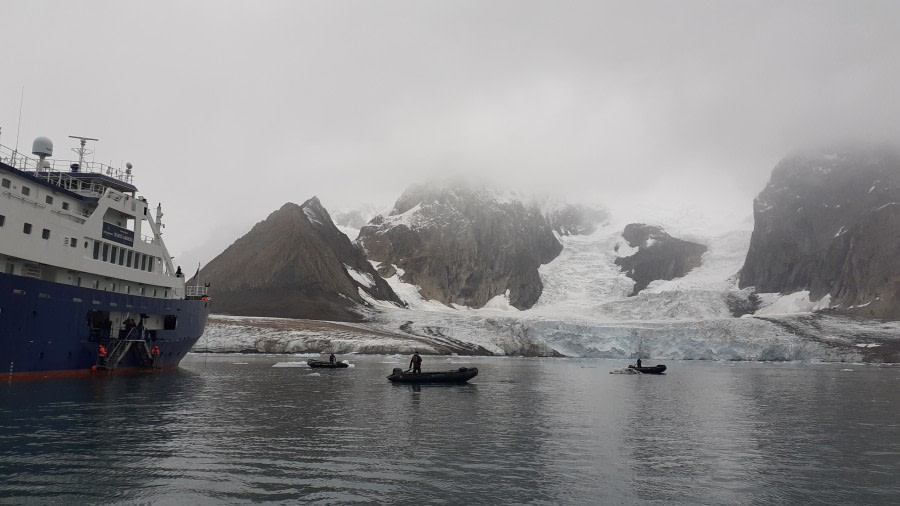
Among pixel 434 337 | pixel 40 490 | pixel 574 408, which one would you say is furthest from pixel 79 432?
pixel 434 337

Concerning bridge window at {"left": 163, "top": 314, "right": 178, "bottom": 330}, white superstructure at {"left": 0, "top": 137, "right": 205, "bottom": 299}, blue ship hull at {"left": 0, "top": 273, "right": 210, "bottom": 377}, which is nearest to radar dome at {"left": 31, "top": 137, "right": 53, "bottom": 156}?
white superstructure at {"left": 0, "top": 137, "right": 205, "bottom": 299}

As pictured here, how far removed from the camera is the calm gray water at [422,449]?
18.8 m

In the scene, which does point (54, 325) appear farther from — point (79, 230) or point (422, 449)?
point (422, 449)

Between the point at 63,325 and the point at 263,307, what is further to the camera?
the point at 263,307

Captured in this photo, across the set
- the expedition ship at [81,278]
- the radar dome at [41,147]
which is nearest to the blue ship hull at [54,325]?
the expedition ship at [81,278]

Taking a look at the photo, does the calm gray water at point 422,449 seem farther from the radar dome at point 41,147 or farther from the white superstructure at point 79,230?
the radar dome at point 41,147

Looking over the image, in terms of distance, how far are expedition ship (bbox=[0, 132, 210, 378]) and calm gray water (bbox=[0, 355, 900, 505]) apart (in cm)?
417

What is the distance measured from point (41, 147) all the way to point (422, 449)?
164ft

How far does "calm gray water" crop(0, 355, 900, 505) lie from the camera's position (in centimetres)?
1877

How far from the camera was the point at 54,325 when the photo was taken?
47938 mm

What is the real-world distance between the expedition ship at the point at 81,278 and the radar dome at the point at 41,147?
0.09 m

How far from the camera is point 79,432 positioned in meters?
27.0

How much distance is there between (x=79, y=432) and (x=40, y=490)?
34.2ft

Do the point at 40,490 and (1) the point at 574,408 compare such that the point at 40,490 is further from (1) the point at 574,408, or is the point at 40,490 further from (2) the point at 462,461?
(1) the point at 574,408
